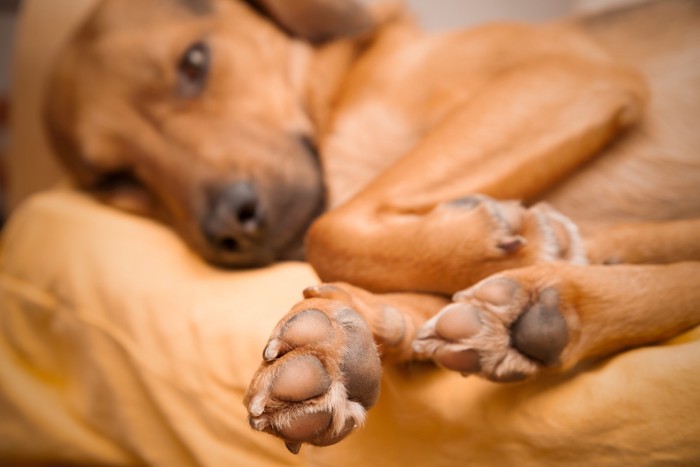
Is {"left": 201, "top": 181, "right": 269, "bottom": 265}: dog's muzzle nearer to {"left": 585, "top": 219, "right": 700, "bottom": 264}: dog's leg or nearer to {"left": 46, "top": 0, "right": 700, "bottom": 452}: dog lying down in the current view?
{"left": 46, "top": 0, "right": 700, "bottom": 452}: dog lying down

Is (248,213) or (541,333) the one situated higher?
(541,333)

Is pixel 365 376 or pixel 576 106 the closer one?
pixel 365 376

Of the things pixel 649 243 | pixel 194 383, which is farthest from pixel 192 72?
pixel 649 243

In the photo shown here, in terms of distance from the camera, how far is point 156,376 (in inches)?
44.3

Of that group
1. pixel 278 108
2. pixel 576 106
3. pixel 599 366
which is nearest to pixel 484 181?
pixel 576 106

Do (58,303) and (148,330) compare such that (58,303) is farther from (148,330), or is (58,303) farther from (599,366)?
(599,366)

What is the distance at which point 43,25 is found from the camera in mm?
2209

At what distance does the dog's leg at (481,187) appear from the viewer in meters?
0.89

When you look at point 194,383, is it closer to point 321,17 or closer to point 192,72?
point 192,72

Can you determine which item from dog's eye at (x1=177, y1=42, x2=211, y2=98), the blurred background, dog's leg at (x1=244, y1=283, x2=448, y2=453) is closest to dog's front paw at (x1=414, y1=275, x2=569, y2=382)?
dog's leg at (x1=244, y1=283, x2=448, y2=453)

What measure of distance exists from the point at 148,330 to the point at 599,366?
818 millimetres

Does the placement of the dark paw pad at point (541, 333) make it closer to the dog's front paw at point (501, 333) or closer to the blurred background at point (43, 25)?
the dog's front paw at point (501, 333)

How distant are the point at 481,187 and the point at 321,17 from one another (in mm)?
902

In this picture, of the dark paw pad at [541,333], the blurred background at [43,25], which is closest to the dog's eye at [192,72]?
the blurred background at [43,25]
